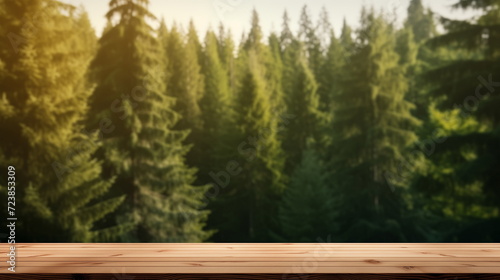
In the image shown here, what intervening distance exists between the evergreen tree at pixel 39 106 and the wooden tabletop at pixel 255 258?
1181cm

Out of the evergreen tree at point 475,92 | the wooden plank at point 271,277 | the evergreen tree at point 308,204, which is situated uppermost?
the evergreen tree at point 475,92

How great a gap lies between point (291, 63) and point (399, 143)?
12.0 metres

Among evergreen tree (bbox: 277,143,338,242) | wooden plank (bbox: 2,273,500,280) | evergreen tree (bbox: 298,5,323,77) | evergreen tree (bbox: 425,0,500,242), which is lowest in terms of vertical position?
evergreen tree (bbox: 277,143,338,242)

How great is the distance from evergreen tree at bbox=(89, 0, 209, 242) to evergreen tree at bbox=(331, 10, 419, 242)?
7885mm

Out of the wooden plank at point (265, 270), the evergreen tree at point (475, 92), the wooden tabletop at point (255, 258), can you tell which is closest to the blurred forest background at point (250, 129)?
the evergreen tree at point (475, 92)

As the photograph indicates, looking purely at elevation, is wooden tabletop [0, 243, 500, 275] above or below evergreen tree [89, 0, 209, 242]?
below

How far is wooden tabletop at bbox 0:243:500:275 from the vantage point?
1930mm

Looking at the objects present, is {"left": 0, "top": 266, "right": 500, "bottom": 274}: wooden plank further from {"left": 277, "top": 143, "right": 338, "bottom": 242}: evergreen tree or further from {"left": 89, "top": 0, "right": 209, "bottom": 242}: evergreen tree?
{"left": 277, "top": 143, "right": 338, "bottom": 242}: evergreen tree

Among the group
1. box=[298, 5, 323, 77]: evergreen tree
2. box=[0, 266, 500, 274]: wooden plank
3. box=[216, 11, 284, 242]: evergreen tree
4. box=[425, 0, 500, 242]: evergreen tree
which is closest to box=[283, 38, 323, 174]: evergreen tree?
box=[216, 11, 284, 242]: evergreen tree

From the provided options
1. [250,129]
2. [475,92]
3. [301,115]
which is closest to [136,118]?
[475,92]

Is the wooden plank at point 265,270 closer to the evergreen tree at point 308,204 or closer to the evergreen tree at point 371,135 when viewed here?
the evergreen tree at point 371,135

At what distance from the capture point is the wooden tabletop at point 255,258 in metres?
1.93

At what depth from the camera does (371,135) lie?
2219 centimetres

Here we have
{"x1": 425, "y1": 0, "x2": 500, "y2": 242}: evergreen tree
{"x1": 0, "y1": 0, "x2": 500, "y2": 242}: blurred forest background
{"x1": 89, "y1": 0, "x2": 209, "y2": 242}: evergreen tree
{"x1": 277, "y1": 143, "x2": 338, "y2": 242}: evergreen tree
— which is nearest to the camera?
{"x1": 425, "y1": 0, "x2": 500, "y2": 242}: evergreen tree
